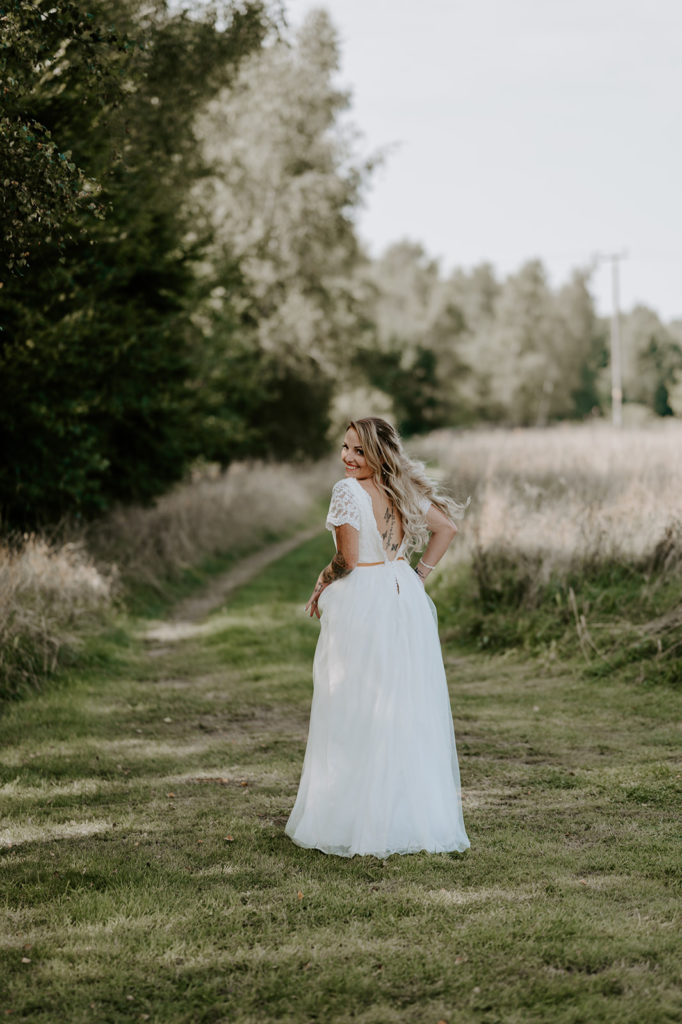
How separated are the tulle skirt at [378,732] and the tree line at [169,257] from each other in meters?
2.90

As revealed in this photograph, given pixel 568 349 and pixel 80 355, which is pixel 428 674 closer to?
pixel 80 355

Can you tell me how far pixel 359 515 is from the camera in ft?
17.0

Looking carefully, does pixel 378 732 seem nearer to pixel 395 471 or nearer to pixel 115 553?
pixel 395 471

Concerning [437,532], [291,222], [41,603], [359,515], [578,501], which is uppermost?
[291,222]

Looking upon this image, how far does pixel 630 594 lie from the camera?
9.71m

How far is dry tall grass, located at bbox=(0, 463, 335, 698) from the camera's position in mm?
8797

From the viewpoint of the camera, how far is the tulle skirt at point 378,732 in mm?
5035

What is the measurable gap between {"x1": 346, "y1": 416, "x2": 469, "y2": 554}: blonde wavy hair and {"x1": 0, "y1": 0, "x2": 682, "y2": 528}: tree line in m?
2.32

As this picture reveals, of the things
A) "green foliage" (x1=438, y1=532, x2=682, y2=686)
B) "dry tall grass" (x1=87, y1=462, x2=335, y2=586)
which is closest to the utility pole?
"dry tall grass" (x1=87, y1=462, x2=335, y2=586)

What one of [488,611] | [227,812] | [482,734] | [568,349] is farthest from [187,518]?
[568,349]

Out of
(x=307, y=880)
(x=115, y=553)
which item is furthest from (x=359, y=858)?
(x=115, y=553)

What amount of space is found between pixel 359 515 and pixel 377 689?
0.94 metres

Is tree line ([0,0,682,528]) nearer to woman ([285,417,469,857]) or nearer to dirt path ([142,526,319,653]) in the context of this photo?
dirt path ([142,526,319,653])

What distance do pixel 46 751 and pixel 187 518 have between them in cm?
1019
